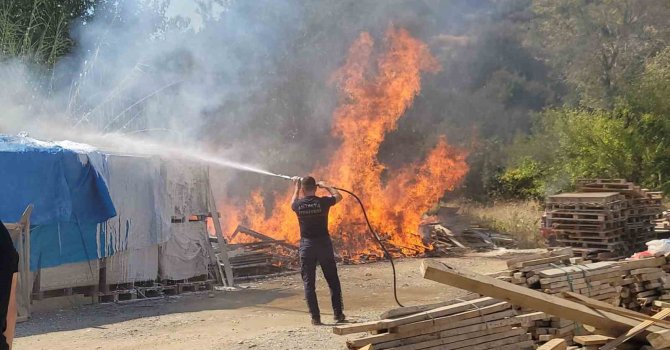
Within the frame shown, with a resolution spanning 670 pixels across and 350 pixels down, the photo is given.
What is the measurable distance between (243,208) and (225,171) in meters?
1.74

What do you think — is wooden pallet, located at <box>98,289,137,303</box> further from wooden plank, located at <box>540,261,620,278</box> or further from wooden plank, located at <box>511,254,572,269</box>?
wooden plank, located at <box>540,261,620,278</box>

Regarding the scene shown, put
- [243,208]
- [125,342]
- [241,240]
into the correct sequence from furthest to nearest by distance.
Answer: [243,208]
[241,240]
[125,342]

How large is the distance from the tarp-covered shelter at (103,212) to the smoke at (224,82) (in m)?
2.49

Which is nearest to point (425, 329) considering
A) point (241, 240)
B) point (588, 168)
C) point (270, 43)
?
point (241, 240)

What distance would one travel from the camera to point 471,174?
28266mm

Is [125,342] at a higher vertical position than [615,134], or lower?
lower

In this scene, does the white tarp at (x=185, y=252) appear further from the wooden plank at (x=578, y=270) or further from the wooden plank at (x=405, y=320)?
the wooden plank at (x=578, y=270)

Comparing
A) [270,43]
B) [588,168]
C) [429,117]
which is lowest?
[588,168]

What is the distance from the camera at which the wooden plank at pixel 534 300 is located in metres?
5.86

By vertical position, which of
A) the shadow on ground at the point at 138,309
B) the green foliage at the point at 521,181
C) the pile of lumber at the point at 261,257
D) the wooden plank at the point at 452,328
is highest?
the green foliage at the point at 521,181

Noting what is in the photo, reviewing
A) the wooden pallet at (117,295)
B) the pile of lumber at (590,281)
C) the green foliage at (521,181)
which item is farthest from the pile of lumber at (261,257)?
the green foliage at (521,181)

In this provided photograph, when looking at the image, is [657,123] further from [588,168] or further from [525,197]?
[525,197]

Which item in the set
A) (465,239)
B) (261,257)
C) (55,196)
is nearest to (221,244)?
(261,257)

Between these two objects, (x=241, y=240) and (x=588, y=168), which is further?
(x=588, y=168)
